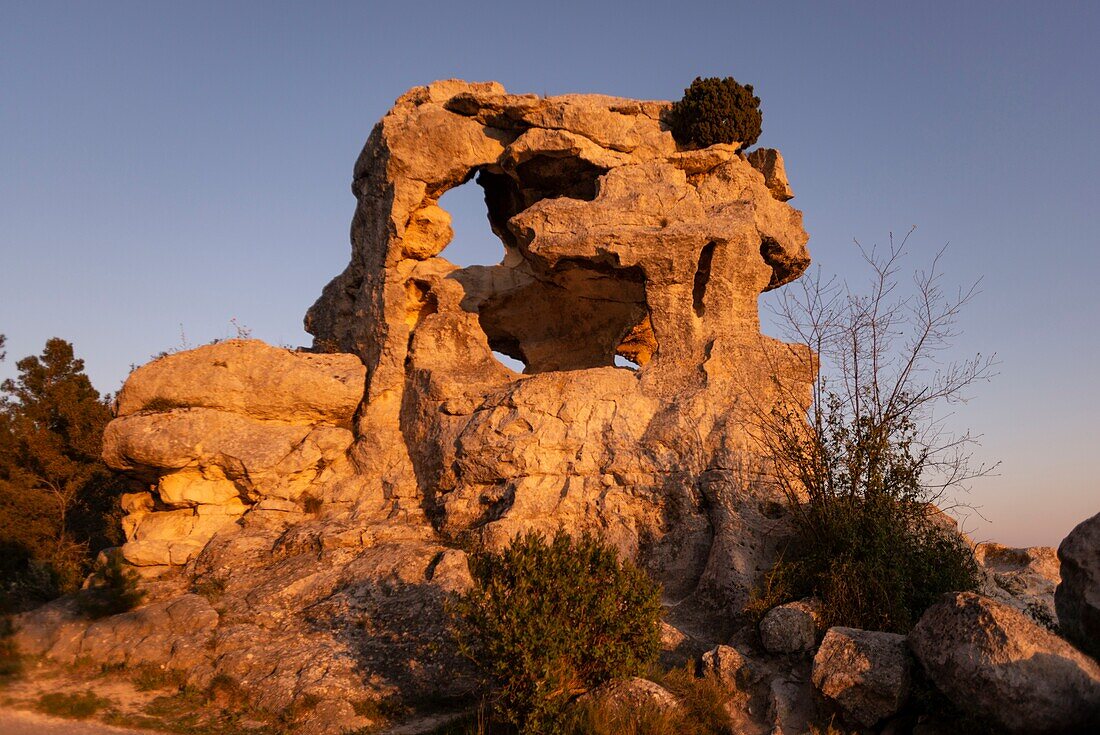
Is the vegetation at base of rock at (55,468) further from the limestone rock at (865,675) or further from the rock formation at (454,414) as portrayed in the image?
the limestone rock at (865,675)

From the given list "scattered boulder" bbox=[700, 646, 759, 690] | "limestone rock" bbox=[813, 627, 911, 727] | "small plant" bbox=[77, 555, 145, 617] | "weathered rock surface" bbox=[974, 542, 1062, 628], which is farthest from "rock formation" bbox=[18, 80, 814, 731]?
"weathered rock surface" bbox=[974, 542, 1062, 628]

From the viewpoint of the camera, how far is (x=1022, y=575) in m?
15.5

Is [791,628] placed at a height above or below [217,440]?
below

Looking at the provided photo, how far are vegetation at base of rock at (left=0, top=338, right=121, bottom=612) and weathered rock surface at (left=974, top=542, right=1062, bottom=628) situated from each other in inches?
734

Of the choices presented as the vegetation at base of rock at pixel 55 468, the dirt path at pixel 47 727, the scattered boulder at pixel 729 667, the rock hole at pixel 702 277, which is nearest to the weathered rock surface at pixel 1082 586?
the scattered boulder at pixel 729 667

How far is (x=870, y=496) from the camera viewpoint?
449 inches

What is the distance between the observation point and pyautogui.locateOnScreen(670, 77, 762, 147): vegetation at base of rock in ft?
55.8

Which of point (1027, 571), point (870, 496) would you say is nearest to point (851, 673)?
point (870, 496)

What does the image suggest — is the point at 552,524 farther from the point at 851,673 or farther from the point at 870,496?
the point at 851,673

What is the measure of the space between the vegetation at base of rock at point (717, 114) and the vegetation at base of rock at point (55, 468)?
16.3m

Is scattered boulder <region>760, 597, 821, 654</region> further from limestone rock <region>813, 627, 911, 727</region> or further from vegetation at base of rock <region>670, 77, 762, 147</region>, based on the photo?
vegetation at base of rock <region>670, 77, 762, 147</region>

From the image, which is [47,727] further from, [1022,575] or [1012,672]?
[1022,575]

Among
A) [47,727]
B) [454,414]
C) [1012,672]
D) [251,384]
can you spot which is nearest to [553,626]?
[1012,672]

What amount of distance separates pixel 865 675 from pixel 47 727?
898 centimetres
